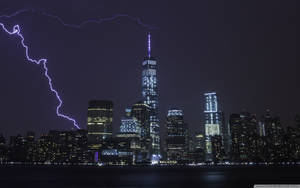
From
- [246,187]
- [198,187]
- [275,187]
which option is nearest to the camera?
[275,187]

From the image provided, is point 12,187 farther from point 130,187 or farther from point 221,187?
point 221,187

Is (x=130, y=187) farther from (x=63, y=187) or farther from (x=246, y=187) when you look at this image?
(x=246, y=187)

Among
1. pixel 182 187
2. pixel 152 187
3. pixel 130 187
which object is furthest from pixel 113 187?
pixel 182 187

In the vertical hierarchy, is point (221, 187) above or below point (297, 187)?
below

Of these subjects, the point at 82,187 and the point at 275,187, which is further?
the point at 82,187

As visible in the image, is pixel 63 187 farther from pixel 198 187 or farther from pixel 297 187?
pixel 297 187

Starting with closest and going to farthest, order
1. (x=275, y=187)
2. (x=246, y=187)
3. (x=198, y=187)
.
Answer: (x=275, y=187)
(x=246, y=187)
(x=198, y=187)

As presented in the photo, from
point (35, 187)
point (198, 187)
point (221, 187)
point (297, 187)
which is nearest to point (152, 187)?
point (198, 187)

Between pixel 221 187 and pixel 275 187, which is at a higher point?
pixel 275 187

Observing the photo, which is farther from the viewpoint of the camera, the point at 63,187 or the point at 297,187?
the point at 63,187
